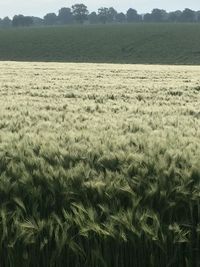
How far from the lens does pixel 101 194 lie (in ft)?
12.0

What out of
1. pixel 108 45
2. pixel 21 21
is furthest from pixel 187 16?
pixel 108 45

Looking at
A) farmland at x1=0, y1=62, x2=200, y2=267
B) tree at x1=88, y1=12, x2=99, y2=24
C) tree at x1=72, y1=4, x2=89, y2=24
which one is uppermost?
farmland at x1=0, y1=62, x2=200, y2=267

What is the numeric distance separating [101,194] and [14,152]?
112cm

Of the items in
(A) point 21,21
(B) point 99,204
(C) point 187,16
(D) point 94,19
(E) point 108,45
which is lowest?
(D) point 94,19

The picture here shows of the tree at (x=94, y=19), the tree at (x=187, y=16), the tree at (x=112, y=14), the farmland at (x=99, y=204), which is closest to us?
the farmland at (x=99, y=204)

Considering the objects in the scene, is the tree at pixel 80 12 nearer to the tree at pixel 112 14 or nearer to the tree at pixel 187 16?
the tree at pixel 112 14

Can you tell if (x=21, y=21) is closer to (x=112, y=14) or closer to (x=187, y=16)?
(x=112, y=14)

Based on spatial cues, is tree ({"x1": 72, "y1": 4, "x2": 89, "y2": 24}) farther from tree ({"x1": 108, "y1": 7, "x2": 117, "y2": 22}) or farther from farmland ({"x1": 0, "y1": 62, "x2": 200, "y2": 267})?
farmland ({"x1": 0, "y1": 62, "x2": 200, "y2": 267})

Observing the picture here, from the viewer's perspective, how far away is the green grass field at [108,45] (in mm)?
71875

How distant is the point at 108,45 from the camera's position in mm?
86625

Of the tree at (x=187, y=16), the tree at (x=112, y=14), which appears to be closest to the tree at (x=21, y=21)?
the tree at (x=112, y=14)

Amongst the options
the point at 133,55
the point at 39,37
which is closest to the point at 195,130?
the point at 133,55

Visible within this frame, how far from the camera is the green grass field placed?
7188cm

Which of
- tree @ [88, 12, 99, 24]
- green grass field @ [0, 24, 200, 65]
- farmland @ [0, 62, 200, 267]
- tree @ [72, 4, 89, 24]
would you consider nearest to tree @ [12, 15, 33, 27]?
tree @ [72, 4, 89, 24]
